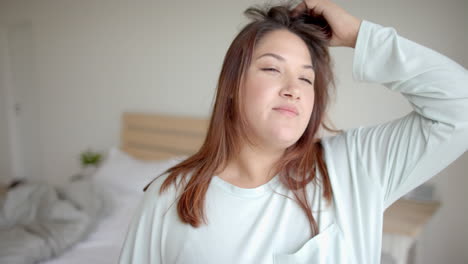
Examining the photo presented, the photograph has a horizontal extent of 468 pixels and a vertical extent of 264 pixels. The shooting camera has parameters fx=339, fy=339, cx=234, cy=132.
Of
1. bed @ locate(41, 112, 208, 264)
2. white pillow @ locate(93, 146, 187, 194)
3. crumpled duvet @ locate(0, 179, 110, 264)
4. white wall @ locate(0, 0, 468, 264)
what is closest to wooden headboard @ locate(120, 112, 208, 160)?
bed @ locate(41, 112, 208, 264)

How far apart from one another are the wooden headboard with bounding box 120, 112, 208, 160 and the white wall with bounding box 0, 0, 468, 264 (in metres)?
0.12

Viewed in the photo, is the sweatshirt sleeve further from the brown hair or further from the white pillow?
the white pillow

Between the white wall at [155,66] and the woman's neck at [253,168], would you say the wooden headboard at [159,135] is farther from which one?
the woman's neck at [253,168]

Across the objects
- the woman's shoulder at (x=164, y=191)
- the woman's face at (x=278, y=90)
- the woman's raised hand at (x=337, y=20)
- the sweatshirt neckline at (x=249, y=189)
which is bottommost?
the woman's shoulder at (x=164, y=191)

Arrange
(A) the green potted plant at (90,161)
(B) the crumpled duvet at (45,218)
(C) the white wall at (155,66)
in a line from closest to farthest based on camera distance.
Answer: (B) the crumpled duvet at (45,218) < (C) the white wall at (155,66) < (A) the green potted plant at (90,161)

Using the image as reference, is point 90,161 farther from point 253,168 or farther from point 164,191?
point 253,168

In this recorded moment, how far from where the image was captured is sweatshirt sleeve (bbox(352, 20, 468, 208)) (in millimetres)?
730

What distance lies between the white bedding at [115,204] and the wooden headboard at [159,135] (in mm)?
259

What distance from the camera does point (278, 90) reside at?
82cm

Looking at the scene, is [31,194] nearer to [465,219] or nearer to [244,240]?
[244,240]

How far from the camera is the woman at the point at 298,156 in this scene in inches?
30.0

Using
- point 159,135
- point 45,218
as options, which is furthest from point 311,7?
point 159,135

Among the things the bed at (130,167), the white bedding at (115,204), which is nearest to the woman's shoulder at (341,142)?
the white bedding at (115,204)

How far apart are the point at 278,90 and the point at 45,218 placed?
5.51 feet
